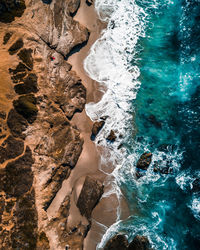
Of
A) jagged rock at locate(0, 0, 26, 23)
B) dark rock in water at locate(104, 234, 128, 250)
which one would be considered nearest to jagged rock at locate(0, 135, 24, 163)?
jagged rock at locate(0, 0, 26, 23)

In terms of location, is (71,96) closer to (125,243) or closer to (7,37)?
(7,37)

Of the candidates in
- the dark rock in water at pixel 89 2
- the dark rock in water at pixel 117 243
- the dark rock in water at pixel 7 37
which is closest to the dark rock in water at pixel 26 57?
the dark rock in water at pixel 7 37

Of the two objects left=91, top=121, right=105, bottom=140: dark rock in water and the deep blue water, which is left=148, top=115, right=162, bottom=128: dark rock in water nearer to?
the deep blue water

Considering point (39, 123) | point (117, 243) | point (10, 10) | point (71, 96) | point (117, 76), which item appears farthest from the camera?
point (117, 76)

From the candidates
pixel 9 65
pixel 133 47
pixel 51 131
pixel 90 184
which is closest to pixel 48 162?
pixel 51 131

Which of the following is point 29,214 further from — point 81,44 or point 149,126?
point 81,44

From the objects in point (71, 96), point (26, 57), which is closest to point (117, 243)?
point (71, 96)

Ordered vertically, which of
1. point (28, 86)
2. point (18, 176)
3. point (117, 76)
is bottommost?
point (18, 176)
